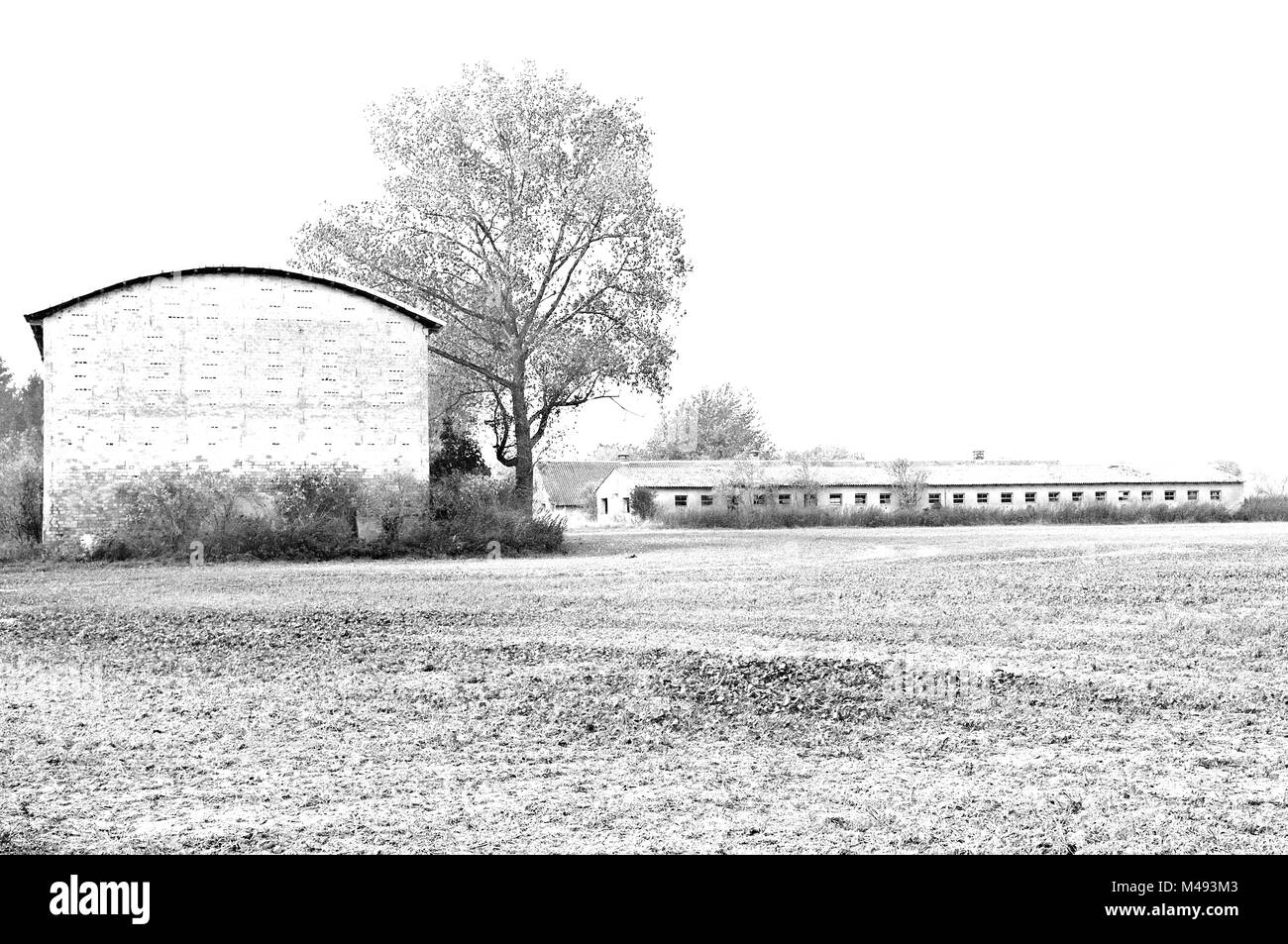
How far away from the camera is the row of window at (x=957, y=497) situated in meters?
66.7

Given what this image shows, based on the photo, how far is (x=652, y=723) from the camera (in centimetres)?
787

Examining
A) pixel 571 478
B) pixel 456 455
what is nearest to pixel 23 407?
pixel 571 478

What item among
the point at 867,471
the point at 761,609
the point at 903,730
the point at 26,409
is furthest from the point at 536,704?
the point at 26,409

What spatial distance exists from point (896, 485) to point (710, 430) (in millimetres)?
28812

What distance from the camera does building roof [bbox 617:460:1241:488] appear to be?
67.6 meters

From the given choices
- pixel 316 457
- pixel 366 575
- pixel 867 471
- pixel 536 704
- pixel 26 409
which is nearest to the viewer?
pixel 536 704

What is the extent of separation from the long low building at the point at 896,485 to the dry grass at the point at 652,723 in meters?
49.9

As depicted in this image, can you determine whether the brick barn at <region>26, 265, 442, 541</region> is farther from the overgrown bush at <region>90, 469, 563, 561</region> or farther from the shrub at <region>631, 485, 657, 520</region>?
the shrub at <region>631, 485, 657, 520</region>

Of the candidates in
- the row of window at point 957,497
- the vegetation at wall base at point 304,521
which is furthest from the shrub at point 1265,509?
the vegetation at wall base at point 304,521

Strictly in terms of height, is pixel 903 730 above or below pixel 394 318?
below

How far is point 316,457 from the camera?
2947 centimetres

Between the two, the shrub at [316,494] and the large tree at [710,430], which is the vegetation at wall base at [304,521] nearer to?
the shrub at [316,494]
